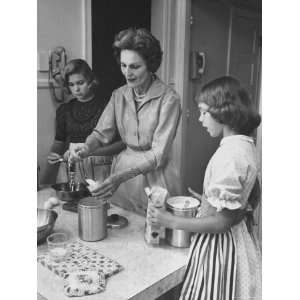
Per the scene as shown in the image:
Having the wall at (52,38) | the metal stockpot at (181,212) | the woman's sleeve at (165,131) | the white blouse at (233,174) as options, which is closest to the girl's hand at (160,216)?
the metal stockpot at (181,212)

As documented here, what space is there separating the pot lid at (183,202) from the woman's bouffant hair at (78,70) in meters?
0.40

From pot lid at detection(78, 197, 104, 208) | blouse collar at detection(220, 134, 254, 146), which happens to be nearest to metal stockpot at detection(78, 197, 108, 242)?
pot lid at detection(78, 197, 104, 208)

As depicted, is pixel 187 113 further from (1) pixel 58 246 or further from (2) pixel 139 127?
(1) pixel 58 246

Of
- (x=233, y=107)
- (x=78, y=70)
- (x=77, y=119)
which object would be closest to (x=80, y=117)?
(x=77, y=119)

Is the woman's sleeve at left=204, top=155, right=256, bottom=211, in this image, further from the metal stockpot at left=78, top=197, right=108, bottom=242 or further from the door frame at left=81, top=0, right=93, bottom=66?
the door frame at left=81, top=0, right=93, bottom=66

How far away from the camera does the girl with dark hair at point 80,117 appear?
1009 mm

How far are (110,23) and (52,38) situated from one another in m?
0.18

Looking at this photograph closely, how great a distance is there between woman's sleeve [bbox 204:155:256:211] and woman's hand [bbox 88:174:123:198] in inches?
14.3

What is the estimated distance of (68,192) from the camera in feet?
3.44

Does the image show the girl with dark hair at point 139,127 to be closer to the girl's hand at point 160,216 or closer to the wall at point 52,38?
the wall at point 52,38

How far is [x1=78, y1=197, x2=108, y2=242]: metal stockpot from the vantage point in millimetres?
893

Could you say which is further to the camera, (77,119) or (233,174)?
(77,119)

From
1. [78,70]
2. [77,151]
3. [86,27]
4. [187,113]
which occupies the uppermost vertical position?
[86,27]

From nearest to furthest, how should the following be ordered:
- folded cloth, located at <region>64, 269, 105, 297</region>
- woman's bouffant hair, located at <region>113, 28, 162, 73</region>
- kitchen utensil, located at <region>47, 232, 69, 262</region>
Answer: folded cloth, located at <region>64, 269, 105, 297</region>, kitchen utensil, located at <region>47, 232, 69, 262</region>, woman's bouffant hair, located at <region>113, 28, 162, 73</region>
